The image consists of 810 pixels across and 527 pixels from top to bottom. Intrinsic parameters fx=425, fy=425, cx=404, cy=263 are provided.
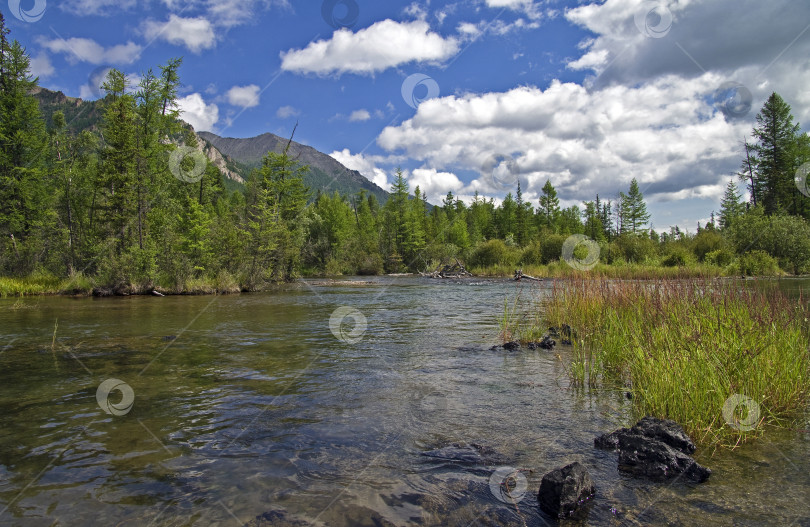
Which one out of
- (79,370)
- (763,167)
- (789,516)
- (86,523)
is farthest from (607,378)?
(763,167)

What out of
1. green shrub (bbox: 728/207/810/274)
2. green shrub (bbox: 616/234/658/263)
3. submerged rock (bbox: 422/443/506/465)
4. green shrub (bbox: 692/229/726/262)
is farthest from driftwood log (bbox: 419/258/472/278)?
submerged rock (bbox: 422/443/506/465)

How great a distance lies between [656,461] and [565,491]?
1345 mm

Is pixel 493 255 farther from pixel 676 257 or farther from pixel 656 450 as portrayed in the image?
pixel 656 450

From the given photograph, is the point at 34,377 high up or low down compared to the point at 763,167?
down

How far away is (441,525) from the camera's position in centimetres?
355

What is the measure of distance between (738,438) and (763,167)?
80556 mm

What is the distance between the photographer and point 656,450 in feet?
14.5

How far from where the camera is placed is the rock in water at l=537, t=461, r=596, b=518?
3.65 meters

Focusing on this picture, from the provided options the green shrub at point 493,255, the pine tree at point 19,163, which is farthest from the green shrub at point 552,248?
the pine tree at point 19,163

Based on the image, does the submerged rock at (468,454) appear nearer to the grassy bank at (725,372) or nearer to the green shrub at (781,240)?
the grassy bank at (725,372)

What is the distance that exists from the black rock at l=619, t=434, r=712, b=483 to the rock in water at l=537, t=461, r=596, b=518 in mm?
818

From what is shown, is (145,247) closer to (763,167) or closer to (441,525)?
(441,525)

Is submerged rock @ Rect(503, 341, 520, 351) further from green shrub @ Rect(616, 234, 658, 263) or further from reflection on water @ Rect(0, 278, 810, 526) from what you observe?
green shrub @ Rect(616, 234, 658, 263)

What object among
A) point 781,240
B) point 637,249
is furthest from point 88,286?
point 781,240
